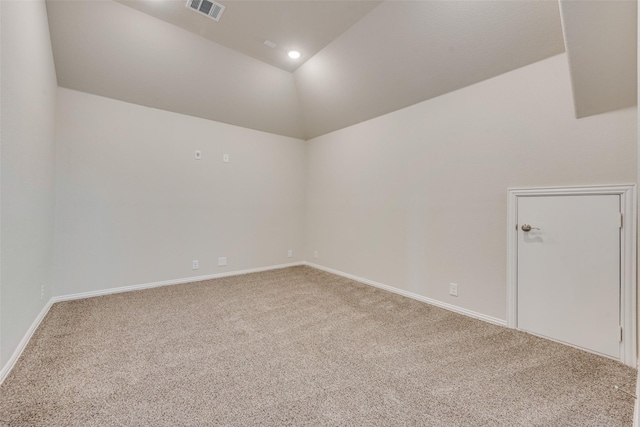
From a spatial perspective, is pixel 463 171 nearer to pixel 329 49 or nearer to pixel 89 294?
pixel 329 49

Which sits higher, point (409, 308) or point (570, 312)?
point (570, 312)

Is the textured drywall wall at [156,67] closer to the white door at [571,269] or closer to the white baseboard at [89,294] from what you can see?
the white baseboard at [89,294]

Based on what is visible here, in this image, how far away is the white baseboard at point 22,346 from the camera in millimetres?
1526

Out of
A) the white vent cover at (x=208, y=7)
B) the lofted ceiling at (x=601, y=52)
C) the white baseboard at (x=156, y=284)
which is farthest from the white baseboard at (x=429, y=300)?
the white vent cover at (x=208, y=7)

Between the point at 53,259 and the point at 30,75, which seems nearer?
the point at 30,75

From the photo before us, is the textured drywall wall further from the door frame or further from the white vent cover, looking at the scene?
the door frame

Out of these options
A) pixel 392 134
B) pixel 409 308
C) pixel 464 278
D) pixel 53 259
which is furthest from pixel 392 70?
pixel 53 259

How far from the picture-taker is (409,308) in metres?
2.72

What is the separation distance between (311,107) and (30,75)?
2910 millimetres

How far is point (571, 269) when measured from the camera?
6.52ft

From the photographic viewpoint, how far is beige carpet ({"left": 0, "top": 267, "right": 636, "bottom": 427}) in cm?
130

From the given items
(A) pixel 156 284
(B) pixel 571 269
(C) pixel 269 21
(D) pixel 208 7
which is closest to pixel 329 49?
(C) pixel 269 21

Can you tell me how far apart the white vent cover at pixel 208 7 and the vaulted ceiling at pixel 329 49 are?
0.06m

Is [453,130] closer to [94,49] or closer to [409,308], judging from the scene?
[409,308]
